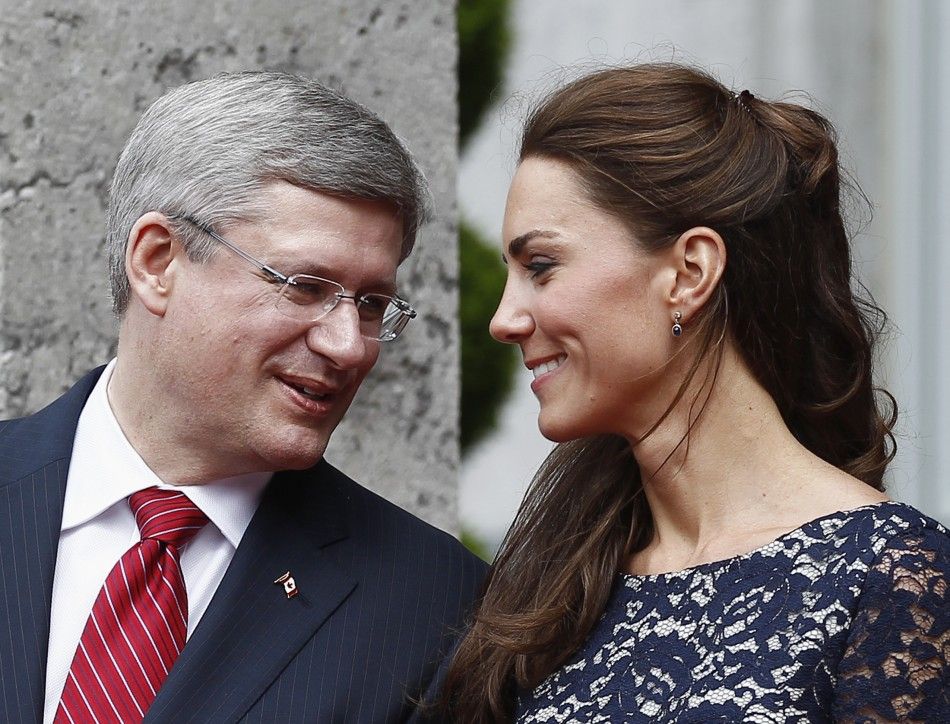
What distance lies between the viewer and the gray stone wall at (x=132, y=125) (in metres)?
3.21

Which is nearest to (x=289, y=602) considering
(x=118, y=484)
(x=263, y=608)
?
(x=263, y=608)

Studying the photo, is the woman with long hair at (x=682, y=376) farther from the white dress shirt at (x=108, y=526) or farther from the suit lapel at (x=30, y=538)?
the suit lapel at (x=30, y=538)

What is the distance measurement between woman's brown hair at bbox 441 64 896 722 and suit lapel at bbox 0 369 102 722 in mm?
675

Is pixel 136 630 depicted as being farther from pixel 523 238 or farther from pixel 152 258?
pixel 523 238

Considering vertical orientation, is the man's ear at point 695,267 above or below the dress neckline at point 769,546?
above

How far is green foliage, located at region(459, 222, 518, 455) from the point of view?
614 cm

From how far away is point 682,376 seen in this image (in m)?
2.57

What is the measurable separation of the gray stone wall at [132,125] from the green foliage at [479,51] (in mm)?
2786

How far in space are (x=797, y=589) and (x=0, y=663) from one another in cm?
124

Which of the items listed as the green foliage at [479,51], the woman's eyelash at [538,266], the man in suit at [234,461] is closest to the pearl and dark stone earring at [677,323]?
the woman's eyelash at [538,266]

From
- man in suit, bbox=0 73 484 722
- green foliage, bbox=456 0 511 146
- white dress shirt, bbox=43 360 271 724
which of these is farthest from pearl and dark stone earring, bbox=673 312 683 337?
green foliage, bbox=456 0 511 146

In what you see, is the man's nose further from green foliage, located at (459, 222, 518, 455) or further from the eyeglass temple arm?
green foliage, located at (459, 222, 518, 455)

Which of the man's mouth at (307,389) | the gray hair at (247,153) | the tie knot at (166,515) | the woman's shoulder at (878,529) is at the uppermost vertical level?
the gray hair at (247,153)

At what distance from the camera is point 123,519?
8.86 feet
